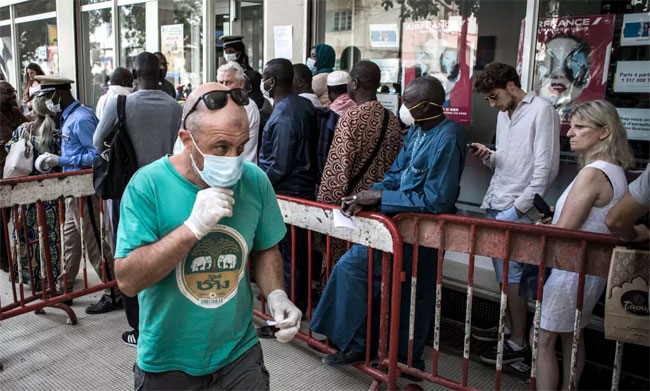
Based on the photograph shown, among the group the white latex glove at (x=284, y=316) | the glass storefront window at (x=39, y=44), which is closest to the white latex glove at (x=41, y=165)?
the white latex glove at (x=284, y=316)

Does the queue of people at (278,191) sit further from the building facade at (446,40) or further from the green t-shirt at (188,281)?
the building facade at (446,40)

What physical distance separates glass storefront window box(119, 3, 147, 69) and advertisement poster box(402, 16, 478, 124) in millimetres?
5526

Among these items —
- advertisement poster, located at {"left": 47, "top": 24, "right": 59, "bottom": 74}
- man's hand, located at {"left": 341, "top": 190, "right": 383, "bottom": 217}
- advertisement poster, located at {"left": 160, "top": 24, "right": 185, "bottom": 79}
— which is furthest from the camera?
advertisement poster, located at {"left": 47, "top": 24, "right": 59, "bottom": 74}

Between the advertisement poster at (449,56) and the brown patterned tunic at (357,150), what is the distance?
1720 millimetres

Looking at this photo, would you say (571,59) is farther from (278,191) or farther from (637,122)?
(278,191)

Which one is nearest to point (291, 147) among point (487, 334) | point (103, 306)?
point (487, 334)

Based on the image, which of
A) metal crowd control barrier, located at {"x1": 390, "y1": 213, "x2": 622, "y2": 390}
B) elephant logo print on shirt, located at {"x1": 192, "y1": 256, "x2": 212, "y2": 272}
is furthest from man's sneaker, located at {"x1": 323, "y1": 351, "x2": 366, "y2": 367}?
elephant logo print on shirt, located at {"x1": 192, "y1": 256, "x2": 212, "y2": 272}

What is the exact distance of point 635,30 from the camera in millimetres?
4391

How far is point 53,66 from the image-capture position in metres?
12.3

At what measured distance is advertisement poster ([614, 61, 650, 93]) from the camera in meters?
4.38

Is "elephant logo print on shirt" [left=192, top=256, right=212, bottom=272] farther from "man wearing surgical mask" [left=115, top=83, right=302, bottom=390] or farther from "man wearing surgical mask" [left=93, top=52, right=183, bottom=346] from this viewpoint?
"man wearing surgical mask" [left=93, top=52, right=183, bottom=346]

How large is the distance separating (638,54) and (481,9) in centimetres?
156

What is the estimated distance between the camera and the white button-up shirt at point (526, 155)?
3.87 meters

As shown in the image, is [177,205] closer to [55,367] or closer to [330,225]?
[330,225]
